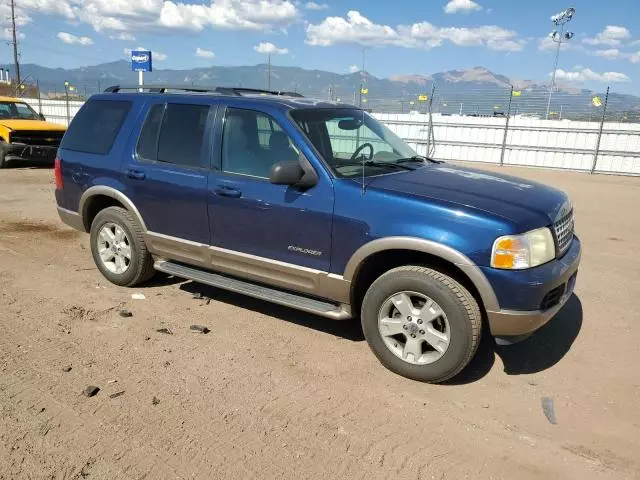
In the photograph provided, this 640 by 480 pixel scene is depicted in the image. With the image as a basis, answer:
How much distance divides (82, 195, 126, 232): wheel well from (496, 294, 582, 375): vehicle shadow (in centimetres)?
381

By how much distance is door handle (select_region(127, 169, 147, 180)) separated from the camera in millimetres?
4789

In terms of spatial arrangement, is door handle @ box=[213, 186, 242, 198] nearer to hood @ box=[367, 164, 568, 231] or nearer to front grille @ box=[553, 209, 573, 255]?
hood @ box=[367, 164, 568, 231]

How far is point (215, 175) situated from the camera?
434cm

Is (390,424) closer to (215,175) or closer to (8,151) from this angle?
(215,175)

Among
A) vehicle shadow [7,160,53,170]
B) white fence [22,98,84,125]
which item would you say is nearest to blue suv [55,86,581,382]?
vehicle shadow [7,160,53,170]

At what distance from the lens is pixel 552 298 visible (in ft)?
11.5

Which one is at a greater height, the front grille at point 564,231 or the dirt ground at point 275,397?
the front grille at point 564,231

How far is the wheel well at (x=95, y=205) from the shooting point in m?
5.32

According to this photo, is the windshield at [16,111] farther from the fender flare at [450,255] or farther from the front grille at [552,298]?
the front grille at [552,298]

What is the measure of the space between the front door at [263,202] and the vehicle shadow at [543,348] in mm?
1580

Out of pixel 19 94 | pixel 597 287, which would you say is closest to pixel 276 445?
pixel 597 287

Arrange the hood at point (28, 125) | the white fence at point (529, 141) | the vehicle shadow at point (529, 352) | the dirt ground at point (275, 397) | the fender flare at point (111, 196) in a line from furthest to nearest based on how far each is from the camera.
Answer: the white fence at point (529, 141) → the hood at point (28, 125) → the fender flare at point (111, 196) → the vehicle shadow at point (529, 352) → the dirt ground at point (275, 397)

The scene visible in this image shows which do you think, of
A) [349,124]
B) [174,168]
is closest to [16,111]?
[174,168]

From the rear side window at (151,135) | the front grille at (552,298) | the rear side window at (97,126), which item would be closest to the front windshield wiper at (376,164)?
the front grille at (552,298)
